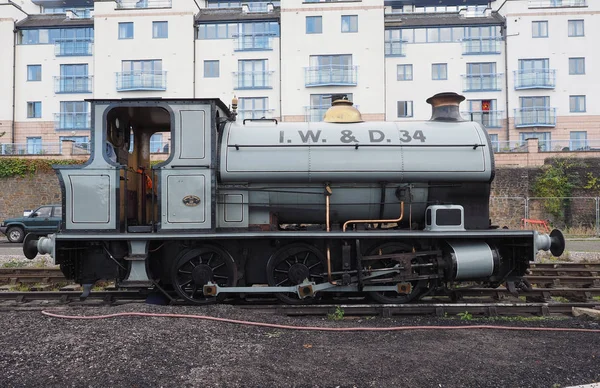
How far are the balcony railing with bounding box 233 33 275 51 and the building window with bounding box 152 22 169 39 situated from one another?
5.07 m

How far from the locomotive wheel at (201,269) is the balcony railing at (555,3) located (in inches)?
1435

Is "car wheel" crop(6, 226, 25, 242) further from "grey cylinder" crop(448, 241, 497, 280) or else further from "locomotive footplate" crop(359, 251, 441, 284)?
"grey cylinder" crop(448, 241, 497, 280)

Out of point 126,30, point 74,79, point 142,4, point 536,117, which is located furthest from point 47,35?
point 536,117

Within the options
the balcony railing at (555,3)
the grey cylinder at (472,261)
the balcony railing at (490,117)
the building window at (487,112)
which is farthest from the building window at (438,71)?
the grey cylinder at (472,261)

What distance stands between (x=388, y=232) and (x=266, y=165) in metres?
2.11

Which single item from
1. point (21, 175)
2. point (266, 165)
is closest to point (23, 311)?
point (266, 165)

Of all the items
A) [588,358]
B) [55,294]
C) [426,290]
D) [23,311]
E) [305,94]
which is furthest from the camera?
[305,94]

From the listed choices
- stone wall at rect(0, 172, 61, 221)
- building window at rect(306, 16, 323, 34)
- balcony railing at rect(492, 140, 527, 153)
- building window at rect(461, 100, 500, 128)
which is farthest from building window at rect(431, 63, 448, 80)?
stone wall at rect(0, 172, 61, 221)

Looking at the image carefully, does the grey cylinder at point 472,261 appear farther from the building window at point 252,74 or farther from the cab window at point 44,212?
the building window at point 252,74

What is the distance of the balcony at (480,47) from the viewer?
34750 millimetres

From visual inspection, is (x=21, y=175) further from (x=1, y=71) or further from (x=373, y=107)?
(x=373, y=107)

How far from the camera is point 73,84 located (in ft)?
116

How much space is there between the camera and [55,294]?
8125 millimetres

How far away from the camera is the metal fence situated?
24.4 metres
